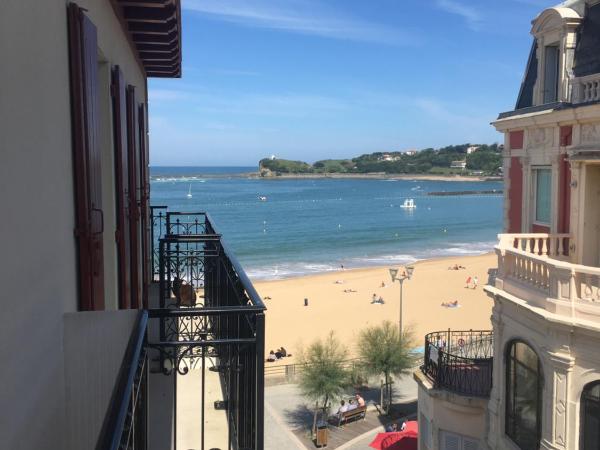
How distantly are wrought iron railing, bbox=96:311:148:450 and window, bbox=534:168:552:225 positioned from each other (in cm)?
1208

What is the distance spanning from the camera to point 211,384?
25.2 feet

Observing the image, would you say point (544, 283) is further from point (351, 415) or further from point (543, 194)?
point (351, 415)

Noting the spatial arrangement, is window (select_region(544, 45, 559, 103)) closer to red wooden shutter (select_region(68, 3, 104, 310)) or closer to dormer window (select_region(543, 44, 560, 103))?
dormer window (select_region(543, 44, 560, 103))

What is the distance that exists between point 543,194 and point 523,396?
4.55 m

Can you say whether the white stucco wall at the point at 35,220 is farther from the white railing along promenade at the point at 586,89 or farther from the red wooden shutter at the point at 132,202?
the white railing along promenade at the point at 586,89

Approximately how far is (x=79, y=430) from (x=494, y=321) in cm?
1114

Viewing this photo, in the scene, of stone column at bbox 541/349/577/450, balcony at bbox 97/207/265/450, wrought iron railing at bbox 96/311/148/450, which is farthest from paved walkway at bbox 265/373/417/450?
wrought iron railing at bbox 96/311/148/450

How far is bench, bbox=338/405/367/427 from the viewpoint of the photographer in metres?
21.0

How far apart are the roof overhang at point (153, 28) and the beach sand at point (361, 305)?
21.0 meters

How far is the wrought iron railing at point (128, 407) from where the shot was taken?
79.7 inches

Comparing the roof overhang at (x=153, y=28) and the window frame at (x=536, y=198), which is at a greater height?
the roof overhang at (x=153, y=28)

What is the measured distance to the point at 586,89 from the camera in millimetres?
11867

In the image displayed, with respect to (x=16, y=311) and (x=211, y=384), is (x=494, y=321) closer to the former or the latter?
(x=211, y=384)

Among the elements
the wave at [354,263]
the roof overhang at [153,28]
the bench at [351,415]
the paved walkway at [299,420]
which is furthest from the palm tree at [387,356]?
the wave at [354,263]
